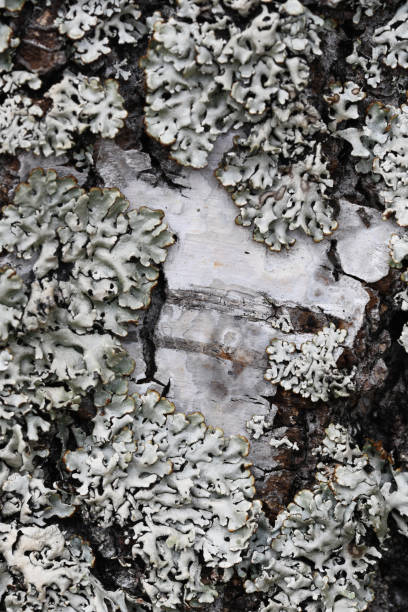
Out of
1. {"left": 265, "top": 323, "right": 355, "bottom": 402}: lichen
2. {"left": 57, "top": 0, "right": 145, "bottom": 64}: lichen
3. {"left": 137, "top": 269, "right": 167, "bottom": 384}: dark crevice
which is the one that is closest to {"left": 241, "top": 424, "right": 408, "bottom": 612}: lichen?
{"left": 265, "top": 323, "right": 355, "bottom": 402}: lichen

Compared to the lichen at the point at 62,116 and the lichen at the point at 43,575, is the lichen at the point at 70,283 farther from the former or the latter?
the lichen at the point at 43,575

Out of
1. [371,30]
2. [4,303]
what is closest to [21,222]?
[4,303]

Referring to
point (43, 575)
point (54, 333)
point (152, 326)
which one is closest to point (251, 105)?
point (152, 326)

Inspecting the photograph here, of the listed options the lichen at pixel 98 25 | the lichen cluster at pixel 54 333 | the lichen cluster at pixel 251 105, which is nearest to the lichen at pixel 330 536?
the lichen cluster at pixel 54 333

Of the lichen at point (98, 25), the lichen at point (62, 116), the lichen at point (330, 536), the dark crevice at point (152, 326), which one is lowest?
the lichen at point (330, 536)

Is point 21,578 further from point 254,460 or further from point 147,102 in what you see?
point 147,102

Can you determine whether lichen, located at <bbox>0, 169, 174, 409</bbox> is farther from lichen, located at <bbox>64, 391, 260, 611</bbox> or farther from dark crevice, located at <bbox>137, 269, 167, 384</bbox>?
lichen, located at <bbox>64, 391, 260, 611</bbox>
